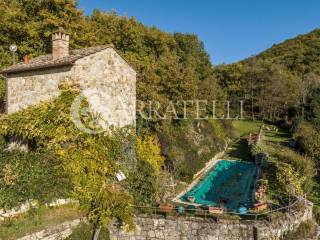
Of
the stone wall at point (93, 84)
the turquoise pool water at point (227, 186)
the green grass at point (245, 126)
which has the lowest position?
the turquoise pool water at point (227, 186)

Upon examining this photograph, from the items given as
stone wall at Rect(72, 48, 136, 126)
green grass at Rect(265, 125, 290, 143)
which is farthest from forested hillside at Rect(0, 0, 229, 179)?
green grass at Rect(265, 125, 290, 143)

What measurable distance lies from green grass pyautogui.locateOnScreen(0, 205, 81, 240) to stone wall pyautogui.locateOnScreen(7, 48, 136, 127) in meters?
5.07

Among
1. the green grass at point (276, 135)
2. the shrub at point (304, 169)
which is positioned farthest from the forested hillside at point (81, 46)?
the green grass at point (276, 135)

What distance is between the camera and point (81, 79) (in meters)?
14.7

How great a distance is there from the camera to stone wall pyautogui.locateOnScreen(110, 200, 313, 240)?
13.4m

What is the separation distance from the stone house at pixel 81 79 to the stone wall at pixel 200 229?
568cm

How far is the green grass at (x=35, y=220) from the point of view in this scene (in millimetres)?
11497

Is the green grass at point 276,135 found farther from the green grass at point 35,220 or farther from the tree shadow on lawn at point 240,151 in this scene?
the green grass at point 35,220

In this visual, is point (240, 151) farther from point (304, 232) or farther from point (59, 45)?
point (59, 45)

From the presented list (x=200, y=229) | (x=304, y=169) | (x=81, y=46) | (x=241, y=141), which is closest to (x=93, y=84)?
(x=200, y=229)

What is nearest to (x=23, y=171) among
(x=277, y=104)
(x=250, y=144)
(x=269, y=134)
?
(x=250, y=144)

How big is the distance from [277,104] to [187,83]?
29582 millimetres

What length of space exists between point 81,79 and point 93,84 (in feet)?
2.60

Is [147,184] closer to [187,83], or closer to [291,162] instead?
[187,83]
